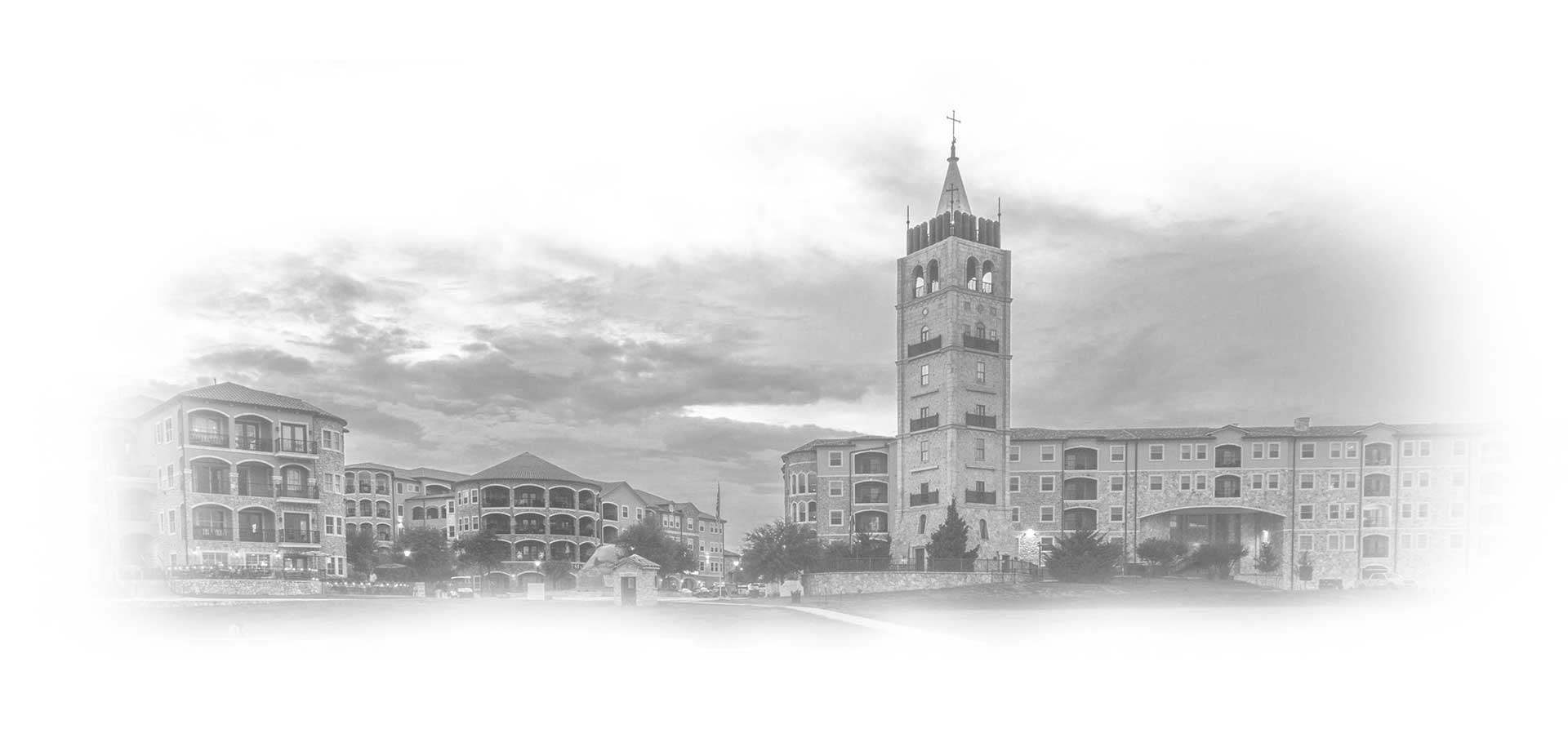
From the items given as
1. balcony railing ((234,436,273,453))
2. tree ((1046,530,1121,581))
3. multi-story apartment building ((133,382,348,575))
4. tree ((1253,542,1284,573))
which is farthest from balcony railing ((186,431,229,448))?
tree ((1253,542,1284,573))

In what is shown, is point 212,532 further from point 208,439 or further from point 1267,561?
point 1267,561

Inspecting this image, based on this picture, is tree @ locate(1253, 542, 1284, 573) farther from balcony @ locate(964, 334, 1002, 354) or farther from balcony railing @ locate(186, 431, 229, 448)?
balcony railing @ locate(186, 431, 229, 448)

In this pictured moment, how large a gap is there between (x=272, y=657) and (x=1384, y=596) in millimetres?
50632

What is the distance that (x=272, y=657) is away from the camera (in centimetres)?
2786

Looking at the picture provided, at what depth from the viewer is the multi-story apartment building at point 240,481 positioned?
59812 millimetres

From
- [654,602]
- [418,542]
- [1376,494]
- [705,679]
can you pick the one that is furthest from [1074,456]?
[705,679]

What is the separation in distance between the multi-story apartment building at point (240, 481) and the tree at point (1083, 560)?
42.1 m

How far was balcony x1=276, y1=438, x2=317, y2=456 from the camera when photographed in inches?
2522

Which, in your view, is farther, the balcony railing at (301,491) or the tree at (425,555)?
the tree at (425,555)


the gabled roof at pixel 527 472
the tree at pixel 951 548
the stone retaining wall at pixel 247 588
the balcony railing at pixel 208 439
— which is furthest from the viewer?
the gabled roof at pixel 527 472

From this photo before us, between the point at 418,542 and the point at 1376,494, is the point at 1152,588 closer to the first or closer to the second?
the point at 1376,494

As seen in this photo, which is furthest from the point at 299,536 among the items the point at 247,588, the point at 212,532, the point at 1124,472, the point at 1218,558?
the point at 1218,558

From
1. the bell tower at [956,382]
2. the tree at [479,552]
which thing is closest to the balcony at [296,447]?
the tree at [479,552]

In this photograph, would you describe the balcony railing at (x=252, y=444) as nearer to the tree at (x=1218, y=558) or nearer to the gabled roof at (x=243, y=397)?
the gabled roof at (x=243, y=397)
